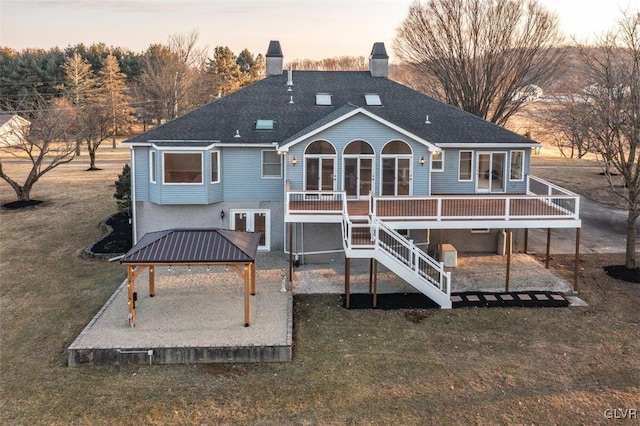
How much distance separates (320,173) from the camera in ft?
59.7

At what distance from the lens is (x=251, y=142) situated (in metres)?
18.7

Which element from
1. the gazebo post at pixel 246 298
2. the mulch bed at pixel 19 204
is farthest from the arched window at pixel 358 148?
the mulch bed at pixel 19 204

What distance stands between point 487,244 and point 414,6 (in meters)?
20.1

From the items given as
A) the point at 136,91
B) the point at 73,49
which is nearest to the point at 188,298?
the point at 136,91

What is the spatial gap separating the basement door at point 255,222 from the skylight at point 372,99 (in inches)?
259

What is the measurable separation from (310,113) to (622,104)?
11123 mm

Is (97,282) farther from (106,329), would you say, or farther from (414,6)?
(414,6)

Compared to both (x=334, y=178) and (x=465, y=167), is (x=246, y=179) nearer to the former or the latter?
(x=334, y=178)

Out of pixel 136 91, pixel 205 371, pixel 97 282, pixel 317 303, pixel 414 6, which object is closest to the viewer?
pixel 205 371

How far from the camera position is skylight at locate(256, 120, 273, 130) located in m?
19.6

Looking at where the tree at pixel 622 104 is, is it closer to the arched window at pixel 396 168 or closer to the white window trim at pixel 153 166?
the arched window at pixel 396 168

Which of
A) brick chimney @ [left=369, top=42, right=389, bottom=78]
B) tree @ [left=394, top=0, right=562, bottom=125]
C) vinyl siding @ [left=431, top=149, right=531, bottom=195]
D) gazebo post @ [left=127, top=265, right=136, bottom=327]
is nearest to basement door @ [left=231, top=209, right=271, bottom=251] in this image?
vinyl siding @ [left=431, top=149, right=531, bottom=195]

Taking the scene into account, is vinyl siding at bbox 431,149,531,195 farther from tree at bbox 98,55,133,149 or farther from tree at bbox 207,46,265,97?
tree at bbox 207,46,265,97

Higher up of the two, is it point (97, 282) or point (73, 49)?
point (73, 49)
